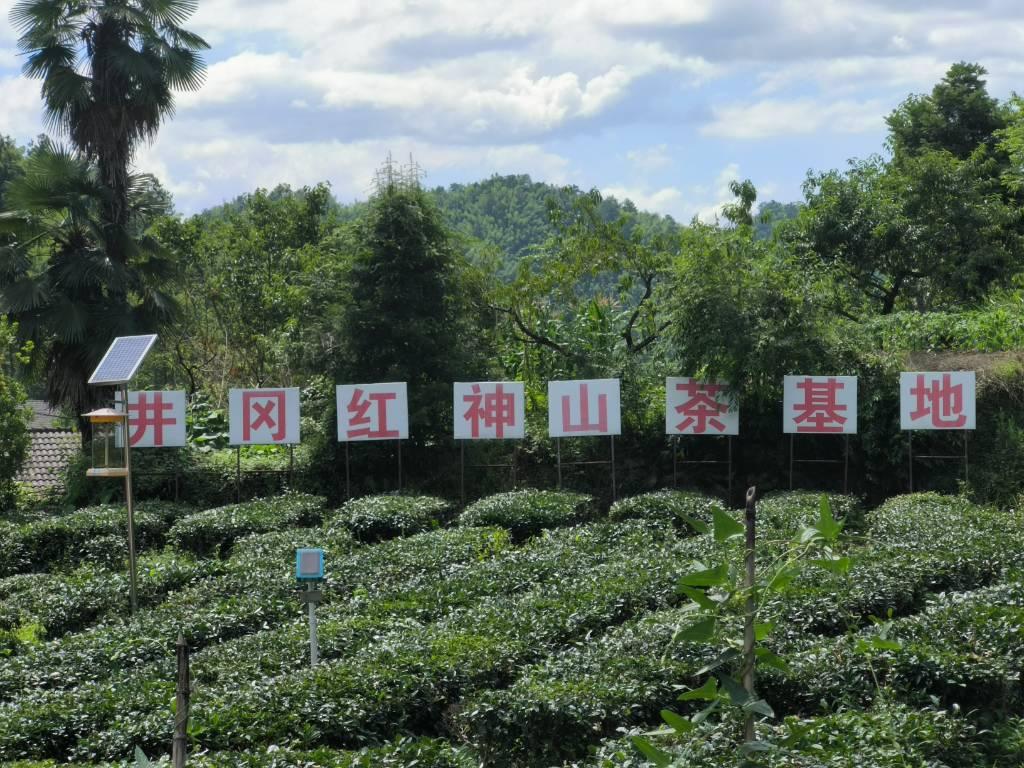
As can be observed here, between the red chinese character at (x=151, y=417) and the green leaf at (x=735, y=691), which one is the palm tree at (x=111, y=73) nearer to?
the red chinese character at (x=151, y=417)

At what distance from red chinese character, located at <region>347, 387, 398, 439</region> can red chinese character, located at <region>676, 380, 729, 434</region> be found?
12.5 feet

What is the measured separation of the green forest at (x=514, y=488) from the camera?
610 centimetres

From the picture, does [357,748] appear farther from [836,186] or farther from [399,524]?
[836,186]

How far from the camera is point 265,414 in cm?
1538

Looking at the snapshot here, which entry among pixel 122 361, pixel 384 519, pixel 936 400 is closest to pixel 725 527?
pixel 122 361

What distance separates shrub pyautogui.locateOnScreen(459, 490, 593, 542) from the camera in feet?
42.3

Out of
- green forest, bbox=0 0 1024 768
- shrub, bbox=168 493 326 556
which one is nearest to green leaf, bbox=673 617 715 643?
green forest, bbox=0 0 1024 768

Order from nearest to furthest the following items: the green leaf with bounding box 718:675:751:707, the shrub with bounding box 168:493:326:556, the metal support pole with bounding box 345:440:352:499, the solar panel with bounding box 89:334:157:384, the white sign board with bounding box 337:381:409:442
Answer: the green leaf with bounding box 718:675:751:707
the solar panel with bounding box 89:334:157:384
the shrub with bounding box 168:493:326:556
the white sign board with bounding box 337:381:409:442
the metal support pole with bounding box 345:440:352:499

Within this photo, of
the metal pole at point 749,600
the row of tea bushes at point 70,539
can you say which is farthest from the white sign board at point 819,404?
the metal pole at point 749,600

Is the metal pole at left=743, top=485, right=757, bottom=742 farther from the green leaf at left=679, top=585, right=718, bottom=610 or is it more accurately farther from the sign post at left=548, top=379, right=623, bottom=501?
the sign post at left=548, top=379, right=623, bottom=501

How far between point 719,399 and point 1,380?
960 cm

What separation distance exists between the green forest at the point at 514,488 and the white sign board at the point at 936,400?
936mm

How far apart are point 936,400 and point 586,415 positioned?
4.35 metres

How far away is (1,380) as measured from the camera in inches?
616
